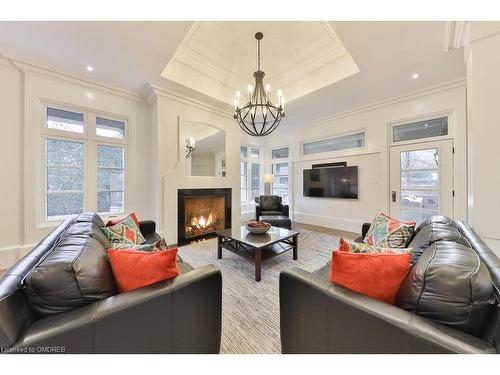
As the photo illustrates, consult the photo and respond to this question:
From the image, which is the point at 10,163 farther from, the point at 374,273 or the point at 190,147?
the point at 374,273

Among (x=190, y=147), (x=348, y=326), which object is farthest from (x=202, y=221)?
(x=348, y=326)

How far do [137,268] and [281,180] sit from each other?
5.46 m

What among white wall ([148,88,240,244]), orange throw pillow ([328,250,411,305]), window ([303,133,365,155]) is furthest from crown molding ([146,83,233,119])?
orange throw pillow ([328,250,411,305])

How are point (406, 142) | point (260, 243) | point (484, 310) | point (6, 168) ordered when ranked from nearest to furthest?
point (484, 310) → point (260, 243) → point (6, 168) → point (406, 142)

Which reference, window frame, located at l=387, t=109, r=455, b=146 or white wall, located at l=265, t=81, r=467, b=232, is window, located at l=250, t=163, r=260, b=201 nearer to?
white wall, located at l=265, t=81, r=467, b=232

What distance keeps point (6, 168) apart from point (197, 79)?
9.89 ft

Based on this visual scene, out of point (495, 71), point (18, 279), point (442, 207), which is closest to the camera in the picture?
point (18, 279)

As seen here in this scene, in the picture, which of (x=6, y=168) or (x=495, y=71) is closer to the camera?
(x=495, y=71)

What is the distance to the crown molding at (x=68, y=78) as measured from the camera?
2648 mm

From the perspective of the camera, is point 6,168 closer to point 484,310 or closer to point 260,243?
point 260,243

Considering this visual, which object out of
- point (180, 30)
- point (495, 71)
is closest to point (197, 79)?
point (180, 30)

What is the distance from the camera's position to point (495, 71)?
1918 mm

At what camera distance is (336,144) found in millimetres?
4898

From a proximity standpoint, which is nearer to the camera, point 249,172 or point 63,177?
point 63,177
